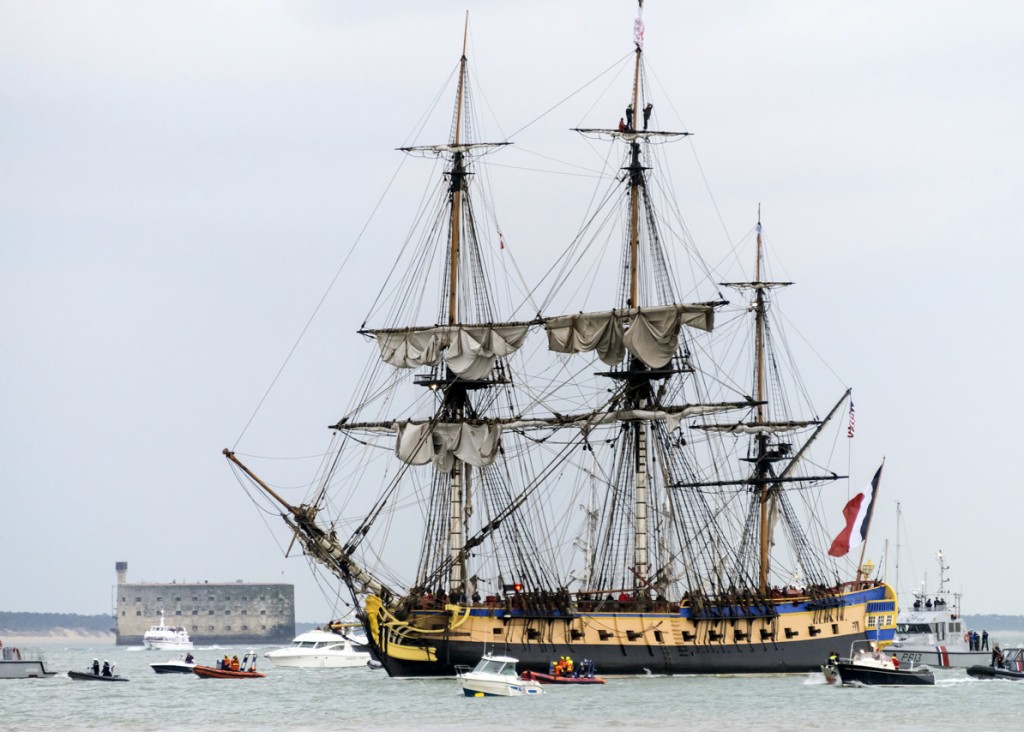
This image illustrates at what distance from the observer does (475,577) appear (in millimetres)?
107875

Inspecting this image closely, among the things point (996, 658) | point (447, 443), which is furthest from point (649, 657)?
point (996, 658)

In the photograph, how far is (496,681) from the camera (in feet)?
298

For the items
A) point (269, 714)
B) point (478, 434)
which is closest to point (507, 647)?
point (478, 434)

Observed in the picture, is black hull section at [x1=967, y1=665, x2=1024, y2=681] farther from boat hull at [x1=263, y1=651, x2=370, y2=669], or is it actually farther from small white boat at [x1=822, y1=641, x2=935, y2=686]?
boat hull at [x1=263, y1=651, x2=370, y2=669]

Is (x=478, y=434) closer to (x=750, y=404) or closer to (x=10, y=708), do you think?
(x=750, y=404)

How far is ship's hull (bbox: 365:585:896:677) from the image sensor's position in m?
102

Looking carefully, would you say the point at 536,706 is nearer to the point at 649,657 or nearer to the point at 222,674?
the point at 649,657

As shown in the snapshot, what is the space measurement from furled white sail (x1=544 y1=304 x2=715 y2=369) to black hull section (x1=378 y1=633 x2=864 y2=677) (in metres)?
16.6

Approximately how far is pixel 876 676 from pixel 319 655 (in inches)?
2298

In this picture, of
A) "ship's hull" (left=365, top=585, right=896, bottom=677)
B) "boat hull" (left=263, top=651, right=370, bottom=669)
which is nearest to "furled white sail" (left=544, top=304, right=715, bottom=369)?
"ship's hull" (left=365, top=585, right=896, bottom=677)

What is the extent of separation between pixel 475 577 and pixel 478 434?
323 inches

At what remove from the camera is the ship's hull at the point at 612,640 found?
10231 centimetres

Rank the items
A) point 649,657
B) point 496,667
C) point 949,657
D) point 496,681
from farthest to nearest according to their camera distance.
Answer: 1. point 949,657
2. point 649,657
3. point 496,667
4. point 496,681

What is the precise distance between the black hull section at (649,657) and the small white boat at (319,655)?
4142 cm
